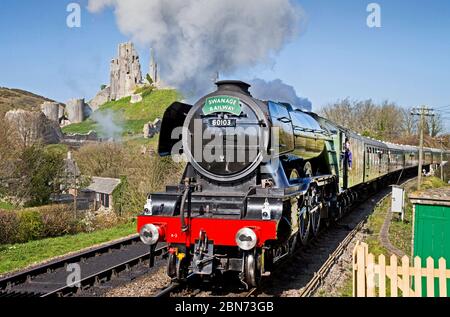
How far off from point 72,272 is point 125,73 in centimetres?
12115

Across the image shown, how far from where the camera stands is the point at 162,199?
7.68 metres

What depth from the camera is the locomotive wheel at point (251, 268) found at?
6.87m

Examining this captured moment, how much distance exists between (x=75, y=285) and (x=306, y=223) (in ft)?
14.2

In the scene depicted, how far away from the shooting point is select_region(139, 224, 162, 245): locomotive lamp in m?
7.19

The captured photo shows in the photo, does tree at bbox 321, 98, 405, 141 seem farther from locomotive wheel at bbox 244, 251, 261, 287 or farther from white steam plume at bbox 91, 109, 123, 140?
locomotive wheel at bbox 244, 251, 261, 287

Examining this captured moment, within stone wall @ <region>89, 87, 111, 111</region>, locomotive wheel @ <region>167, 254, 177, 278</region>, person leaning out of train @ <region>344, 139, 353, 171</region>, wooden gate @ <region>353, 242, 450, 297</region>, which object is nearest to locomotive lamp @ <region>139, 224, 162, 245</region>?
locomotive wheel @ <region>167, 254, 177, 278</region>

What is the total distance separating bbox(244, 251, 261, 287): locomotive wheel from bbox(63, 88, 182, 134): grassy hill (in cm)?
8295

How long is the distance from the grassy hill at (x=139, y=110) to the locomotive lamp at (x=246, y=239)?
273ft

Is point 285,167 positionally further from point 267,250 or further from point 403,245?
point 403,245

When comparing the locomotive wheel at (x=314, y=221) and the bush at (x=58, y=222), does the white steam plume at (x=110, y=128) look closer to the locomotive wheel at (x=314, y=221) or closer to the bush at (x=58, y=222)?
the bush at (x=58, y=222)

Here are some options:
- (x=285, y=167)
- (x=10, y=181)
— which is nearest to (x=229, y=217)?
(x=285, y=167)

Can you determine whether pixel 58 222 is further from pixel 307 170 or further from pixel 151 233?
pixel 151 233

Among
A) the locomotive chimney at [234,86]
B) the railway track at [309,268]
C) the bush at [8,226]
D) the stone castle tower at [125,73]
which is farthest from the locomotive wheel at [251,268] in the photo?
the stone castle tower at [125,73]

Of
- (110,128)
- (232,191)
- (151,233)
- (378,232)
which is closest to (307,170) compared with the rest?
(232,191)
